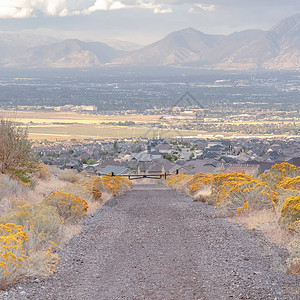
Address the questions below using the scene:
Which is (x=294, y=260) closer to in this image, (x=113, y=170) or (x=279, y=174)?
(x=279, y=174)

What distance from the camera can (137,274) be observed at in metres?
8.81

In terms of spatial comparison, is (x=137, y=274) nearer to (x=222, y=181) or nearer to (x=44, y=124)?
(x=222, y=181)

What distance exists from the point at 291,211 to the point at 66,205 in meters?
5.54

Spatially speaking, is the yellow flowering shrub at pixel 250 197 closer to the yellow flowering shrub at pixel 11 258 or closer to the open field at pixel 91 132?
the yellow flowering shrub at pixel 11 258

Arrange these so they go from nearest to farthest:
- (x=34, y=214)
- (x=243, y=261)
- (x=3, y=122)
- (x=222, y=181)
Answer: (x=243, y=261)
(x=34, y=214)
(x=222, y=181)
(x=3, y=122)

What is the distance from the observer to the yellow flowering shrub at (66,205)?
13.6m

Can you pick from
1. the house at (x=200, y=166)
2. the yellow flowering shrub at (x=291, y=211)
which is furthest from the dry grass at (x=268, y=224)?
the house at (x=200, y=166)

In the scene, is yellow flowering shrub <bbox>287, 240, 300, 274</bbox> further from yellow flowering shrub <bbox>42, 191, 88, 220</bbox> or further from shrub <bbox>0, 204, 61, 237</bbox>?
yellow flowering shrub <bbox>42, 191, 88, 220</bbox>

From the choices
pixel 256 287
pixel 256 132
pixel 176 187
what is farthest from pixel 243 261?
pixel 256 132

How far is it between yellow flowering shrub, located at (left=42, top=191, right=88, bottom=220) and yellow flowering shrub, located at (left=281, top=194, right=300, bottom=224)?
5.25 m

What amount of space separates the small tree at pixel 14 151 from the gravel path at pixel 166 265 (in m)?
6.59

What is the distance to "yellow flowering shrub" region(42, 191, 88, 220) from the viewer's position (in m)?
13.6

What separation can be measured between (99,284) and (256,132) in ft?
466

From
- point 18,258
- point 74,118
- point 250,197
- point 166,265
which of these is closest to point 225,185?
point 250,197
